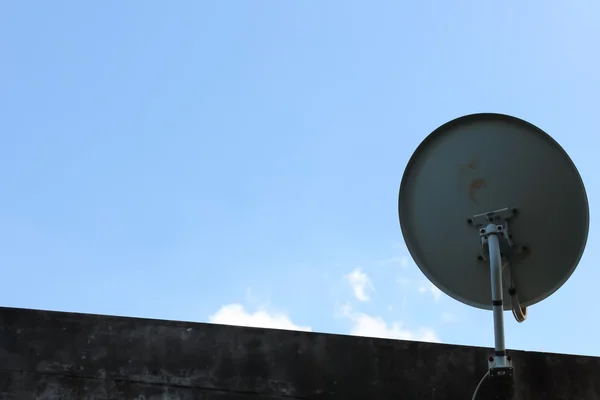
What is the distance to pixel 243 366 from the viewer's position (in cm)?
464

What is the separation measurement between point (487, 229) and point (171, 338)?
7.28 feet

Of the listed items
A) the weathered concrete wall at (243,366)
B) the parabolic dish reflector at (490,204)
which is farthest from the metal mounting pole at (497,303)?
the weathered concrete wall at (243,366)

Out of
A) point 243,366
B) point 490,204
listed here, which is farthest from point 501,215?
point 243,366

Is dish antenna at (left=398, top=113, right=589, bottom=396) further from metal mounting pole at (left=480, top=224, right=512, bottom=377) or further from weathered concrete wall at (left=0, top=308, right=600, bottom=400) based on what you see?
weathered concrete wall at (left=0, top=308, right=600, bottom=400)

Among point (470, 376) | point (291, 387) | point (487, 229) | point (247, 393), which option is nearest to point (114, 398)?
point (247, 393)

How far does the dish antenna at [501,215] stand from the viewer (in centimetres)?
443

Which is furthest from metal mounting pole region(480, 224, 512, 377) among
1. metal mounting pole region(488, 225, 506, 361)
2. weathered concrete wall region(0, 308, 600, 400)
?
weathered concrete wall region(0, 308, 600, 400)

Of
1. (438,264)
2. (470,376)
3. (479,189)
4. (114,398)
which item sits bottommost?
(114,398)

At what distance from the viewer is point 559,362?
177 inches

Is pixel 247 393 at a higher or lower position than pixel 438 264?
lower

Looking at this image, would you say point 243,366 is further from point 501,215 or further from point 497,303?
point 501,215

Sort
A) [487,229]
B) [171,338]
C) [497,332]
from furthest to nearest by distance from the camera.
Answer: [171,338] < [487,229] < [497,332]

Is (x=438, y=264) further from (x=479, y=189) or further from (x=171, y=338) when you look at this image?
(x=171, y=338)

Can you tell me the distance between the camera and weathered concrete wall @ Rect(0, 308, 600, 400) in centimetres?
449
